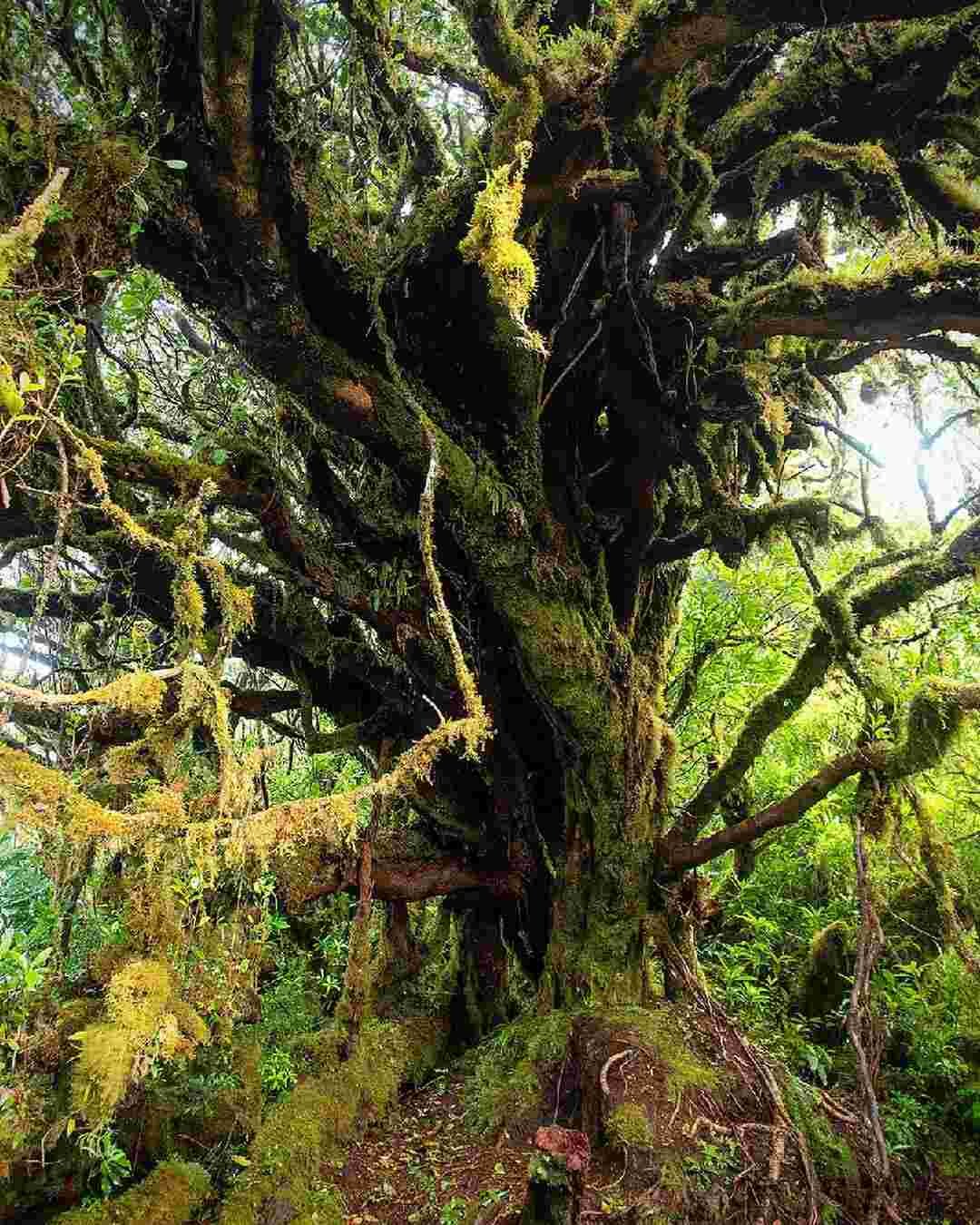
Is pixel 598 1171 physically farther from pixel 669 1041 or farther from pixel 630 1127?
pixel 669 1041

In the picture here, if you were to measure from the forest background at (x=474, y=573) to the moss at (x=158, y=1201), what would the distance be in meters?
0.02

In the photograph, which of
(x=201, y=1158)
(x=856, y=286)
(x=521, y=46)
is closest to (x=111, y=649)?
(x=201, y=1158)

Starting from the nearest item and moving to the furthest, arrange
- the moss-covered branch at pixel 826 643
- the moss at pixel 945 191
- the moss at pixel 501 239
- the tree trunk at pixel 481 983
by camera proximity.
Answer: the moss at pixel 501 239
the moss at pixel 945 191
the moss-covered branch at pixel 826 643
the tree trunk at pixel 481 983

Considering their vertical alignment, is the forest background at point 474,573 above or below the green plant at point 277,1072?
above

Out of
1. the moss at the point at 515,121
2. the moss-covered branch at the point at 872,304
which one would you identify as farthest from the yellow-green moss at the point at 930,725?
the moss at the point at 515,121

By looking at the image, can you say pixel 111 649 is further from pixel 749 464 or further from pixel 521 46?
pixel 749 464

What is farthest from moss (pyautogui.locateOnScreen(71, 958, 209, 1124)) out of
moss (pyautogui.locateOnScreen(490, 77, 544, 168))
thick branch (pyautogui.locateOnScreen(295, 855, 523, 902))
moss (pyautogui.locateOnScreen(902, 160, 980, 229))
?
moss (pyautogui.locateOnScreen(902, 160, 980, 229))

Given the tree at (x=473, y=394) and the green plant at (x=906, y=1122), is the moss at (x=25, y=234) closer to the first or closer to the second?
the tree at (x=473, y=394)

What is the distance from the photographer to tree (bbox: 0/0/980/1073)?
2.82 m

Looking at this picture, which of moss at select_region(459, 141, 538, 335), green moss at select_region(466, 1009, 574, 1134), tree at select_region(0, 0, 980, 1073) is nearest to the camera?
moss at select_region(459, 141, 538, 335)

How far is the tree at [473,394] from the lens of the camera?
9.25ft

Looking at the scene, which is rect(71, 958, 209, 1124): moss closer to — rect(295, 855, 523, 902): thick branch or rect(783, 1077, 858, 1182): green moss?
rect(295, 855, 523, 902): thick branch

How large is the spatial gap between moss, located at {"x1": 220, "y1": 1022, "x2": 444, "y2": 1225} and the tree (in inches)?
24.0

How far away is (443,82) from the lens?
16.0 ft
